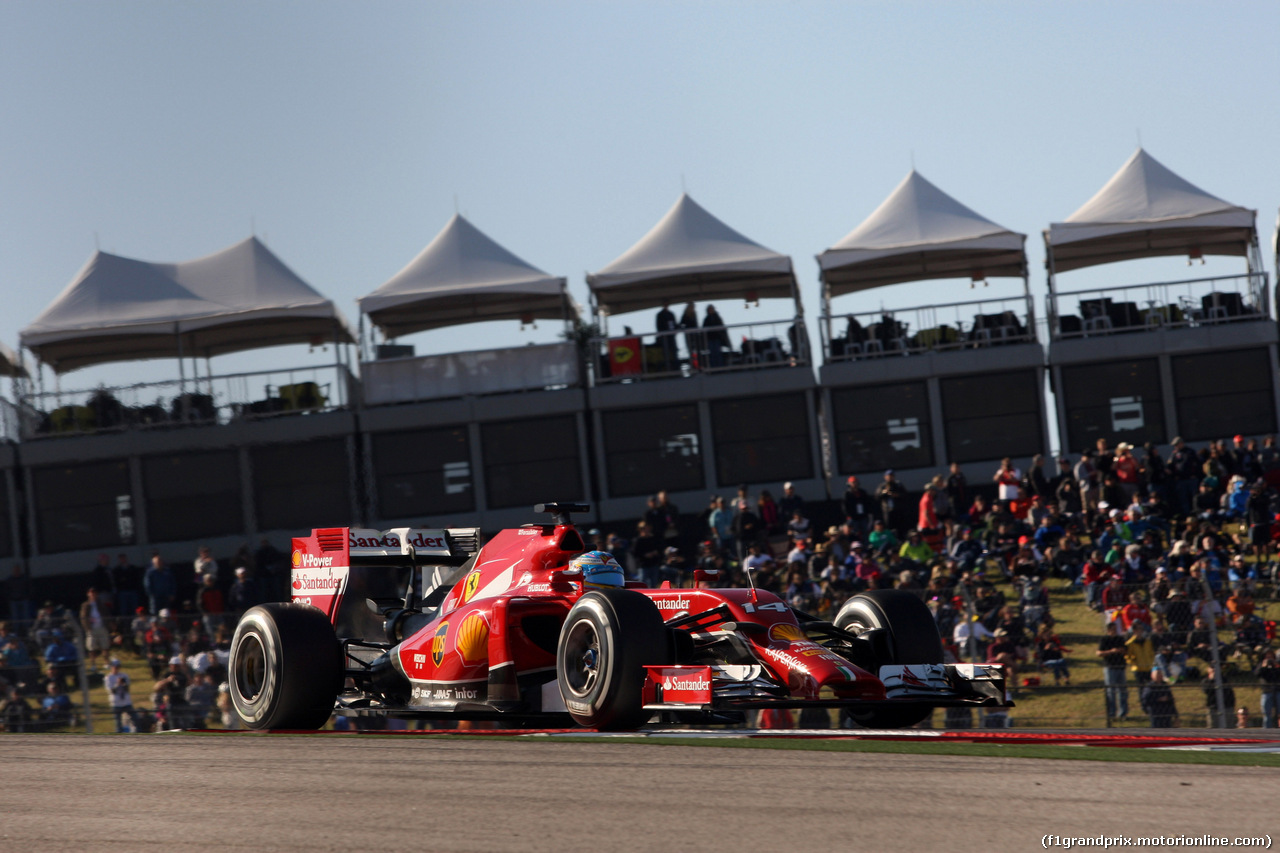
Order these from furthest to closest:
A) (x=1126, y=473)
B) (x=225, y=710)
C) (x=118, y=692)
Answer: (x=1126, y=473) < (x=118, y=692) < (x=225, y=710)

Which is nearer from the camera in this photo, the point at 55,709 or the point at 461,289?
the point at 55,709

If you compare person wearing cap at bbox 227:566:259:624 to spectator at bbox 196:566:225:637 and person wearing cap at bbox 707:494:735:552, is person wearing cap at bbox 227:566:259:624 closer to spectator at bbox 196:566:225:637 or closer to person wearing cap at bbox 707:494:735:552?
spectator at bbox 196:566:225:637

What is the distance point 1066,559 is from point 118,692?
35.8 ft

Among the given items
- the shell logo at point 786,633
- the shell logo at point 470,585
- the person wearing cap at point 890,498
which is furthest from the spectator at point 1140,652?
the person wearing cap at point 890,498

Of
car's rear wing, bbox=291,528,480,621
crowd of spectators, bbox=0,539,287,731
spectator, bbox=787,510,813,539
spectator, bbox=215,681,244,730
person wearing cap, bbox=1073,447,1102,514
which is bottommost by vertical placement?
spectator, bbox=215,681,244,730

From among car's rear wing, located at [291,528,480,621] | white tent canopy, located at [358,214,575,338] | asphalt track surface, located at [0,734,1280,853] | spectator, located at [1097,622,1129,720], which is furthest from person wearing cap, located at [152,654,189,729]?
white tent canopy, located at [358,214,575,338]

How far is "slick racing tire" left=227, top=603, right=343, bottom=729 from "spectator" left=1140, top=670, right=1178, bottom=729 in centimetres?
656

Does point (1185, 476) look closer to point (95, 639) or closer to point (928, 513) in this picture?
point (928, 513)

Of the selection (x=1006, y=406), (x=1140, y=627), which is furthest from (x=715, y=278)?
(x=1140, y=627)

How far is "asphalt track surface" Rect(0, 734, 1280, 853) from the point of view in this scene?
17.9 ft

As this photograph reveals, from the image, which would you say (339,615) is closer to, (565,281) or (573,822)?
(573,822)

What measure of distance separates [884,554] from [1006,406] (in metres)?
7.54

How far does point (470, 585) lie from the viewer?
33.6ft

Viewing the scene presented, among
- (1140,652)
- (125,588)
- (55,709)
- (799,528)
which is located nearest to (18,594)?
(125,588)
